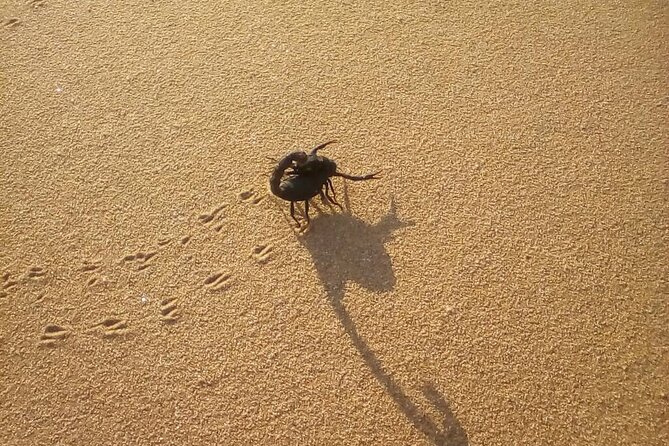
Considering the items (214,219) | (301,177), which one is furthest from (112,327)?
(301,177)

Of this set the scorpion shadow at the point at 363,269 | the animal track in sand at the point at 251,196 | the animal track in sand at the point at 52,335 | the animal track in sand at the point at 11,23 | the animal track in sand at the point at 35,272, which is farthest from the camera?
the animal track in sand at the point at 11,23

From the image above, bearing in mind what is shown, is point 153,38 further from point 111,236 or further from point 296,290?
point 296,290

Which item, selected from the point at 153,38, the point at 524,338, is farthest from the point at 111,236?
the point at 524,338

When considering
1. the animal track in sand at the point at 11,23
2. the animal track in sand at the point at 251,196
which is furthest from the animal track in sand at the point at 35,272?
the animal track in sand at the point at 11,23

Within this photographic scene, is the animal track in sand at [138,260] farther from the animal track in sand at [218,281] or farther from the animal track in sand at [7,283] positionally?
the animal track in sand at [7,283]

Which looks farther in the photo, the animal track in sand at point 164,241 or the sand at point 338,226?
the animal track in sand at point 164,241

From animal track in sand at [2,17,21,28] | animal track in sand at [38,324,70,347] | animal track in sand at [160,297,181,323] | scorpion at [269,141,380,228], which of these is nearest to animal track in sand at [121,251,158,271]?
animal track in sand at [160,297,181,323]
